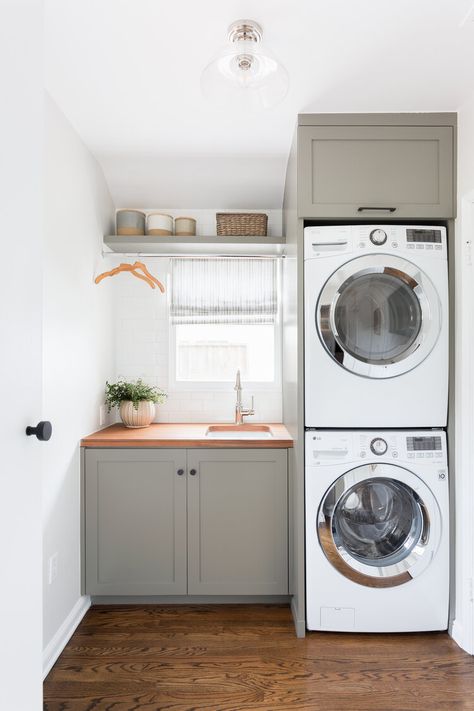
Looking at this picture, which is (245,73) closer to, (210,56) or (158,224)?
(210,56)

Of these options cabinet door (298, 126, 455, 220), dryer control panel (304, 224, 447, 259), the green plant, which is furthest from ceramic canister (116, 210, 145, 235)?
dryer control panel (304, 224, 447, 259)

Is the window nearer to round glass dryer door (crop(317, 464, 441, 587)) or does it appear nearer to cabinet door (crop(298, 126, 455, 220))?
cabinet door (crop(298, 126, 455, 220))

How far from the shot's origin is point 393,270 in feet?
7.50

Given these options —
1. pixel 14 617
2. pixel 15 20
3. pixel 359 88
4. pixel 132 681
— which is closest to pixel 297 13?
pixel 359 88

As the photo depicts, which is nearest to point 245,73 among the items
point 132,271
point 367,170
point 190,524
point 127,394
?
point 367,170

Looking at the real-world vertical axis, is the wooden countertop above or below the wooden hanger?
below

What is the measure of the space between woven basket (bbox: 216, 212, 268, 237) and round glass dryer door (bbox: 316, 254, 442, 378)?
0.90 m

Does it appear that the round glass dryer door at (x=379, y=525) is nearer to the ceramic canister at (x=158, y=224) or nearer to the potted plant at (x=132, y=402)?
the potted plant at (x=132, y=402)

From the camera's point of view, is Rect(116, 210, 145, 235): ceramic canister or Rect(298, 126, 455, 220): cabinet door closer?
Rect(298, 126, 455, 220): cabinet door

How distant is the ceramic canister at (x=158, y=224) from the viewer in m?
3.00

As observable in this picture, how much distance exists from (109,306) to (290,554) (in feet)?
6.14

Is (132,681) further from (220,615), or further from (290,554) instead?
(290,554)

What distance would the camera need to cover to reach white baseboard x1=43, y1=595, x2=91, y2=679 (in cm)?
206

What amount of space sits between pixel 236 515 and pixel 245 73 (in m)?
Result: 2.07
